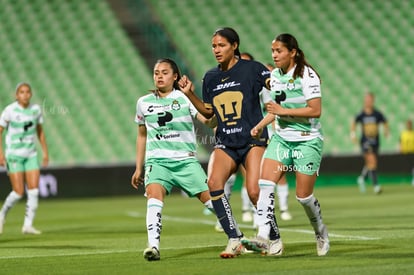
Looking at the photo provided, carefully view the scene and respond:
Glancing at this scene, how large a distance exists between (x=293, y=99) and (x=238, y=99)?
1.89 feet

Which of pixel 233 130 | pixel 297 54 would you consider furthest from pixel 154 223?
pixel 297 54

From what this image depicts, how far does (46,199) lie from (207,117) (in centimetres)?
1657

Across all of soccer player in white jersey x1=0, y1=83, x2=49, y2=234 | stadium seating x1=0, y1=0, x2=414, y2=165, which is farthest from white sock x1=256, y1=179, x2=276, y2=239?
stadium seating x1=0, y1=0, x2=414, y2=165

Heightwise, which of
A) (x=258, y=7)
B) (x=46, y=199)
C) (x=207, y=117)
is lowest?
(x=46, y=199)

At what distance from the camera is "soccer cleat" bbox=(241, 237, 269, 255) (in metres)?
8.57

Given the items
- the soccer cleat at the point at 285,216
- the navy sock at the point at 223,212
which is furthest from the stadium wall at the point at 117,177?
the navy sock at the point at 223,212

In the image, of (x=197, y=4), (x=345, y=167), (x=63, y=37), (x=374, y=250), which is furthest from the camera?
(x=197, y=4)

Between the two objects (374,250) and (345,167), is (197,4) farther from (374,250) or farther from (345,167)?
(374,250)

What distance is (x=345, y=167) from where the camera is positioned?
27172 millimetres

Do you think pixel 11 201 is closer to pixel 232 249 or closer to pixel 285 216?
pixel 285 216

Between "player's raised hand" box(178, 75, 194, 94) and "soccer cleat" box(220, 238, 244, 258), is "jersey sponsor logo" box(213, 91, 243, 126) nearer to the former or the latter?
"player's raised hand" box(178, 75, 194, 94)

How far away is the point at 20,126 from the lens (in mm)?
14594

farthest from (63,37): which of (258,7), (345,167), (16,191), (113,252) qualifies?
(113,252)

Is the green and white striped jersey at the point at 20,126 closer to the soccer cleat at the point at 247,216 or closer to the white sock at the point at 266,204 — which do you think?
the soccer cleat at the point at 247,216
